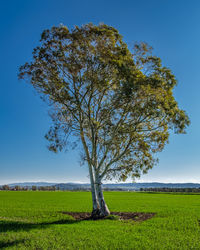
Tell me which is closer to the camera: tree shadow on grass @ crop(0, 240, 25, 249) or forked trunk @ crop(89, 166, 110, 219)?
tree shadow on grass @ crop(0, 240, 25, 249)

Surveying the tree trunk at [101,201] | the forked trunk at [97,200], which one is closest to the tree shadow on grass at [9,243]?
the forked trunk at [97,200]

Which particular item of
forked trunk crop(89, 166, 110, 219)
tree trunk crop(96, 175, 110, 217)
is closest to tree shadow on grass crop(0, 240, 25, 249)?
forked trunk crop(89, 166, 110, 219)

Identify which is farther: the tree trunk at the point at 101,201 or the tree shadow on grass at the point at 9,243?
the tree trunk at the point at 101,201

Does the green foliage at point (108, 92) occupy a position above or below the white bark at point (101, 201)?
above

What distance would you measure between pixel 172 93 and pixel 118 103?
4.90 meters

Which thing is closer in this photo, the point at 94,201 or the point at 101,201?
the point at 101,201

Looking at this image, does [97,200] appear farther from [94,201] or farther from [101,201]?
[101,201]

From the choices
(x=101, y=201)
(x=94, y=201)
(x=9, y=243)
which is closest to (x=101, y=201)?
(x=101, y=201)

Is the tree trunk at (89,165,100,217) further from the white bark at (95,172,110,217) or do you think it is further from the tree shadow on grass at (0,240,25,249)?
the tree shadow on grass at (0,240,25,249)

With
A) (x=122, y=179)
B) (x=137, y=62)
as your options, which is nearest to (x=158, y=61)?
(x=137, y=62)

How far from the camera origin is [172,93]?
1984cm

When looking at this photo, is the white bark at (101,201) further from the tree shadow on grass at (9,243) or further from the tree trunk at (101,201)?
the tree shadow on grass at (9,243)

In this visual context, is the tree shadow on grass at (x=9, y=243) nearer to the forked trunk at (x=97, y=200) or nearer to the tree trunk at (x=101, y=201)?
the forked trunk at (x=97, y=200)

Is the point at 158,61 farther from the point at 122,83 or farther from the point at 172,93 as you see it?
the point at 122,83
